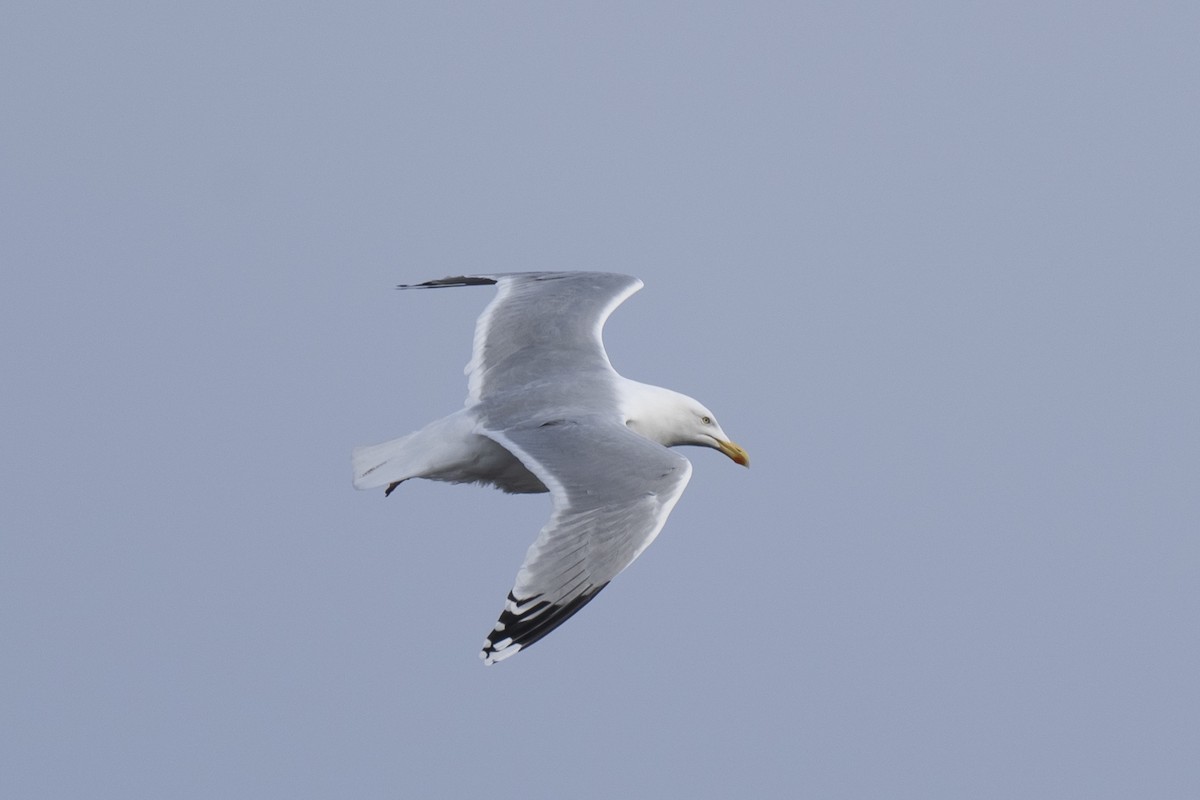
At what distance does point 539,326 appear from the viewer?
24.6 ft

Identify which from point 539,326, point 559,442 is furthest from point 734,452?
point 559,442

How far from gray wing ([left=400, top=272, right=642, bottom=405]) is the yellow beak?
650 mm

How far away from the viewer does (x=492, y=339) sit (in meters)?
7.45

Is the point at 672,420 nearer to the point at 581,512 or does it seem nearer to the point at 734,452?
the point at 734,452

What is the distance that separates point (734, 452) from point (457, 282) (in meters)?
1.85

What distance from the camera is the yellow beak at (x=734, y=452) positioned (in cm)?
741

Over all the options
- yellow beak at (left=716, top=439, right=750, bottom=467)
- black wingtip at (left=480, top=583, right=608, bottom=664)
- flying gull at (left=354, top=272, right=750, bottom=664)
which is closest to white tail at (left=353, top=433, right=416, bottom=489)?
flying gull at (left=354, top=272, right=750, bottom=664)

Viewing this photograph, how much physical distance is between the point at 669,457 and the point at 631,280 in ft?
8.38

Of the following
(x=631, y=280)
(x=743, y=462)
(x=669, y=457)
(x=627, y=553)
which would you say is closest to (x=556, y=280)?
(x=631, y=280)

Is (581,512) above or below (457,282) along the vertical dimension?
below

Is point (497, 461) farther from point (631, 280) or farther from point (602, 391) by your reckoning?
point (631, 280)

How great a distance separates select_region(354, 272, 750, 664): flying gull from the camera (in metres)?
5.23

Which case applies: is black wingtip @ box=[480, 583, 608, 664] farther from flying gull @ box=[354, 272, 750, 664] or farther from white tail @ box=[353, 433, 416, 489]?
white tail @ box=[353, 433, 416, 489]

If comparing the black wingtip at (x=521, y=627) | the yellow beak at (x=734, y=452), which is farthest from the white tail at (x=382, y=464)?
the yellow beak at (x=734, y=452)
